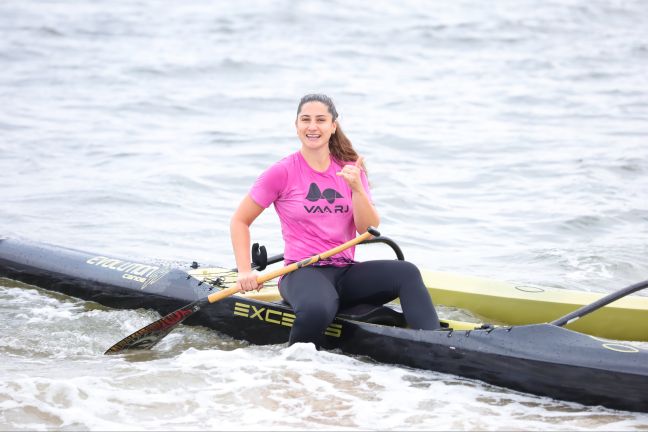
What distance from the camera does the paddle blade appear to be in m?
4.95

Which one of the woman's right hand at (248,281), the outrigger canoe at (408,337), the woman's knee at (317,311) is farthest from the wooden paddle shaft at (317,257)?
the outrigger canoe at (408,337)

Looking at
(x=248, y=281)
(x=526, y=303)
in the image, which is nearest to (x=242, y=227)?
(x=248, y=281)

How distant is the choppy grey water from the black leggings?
0.22 meters

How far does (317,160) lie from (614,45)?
53.1 ft

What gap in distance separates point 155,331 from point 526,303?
2.22 meters

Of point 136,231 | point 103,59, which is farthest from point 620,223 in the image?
point 103,59

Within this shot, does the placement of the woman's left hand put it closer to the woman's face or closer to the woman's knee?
the woman's face

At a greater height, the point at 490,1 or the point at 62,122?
the point at 490,1

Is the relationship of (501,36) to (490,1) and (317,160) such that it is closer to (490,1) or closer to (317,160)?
(490,1)

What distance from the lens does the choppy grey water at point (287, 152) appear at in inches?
169

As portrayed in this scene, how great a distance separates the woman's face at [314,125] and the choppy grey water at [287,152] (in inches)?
42.5

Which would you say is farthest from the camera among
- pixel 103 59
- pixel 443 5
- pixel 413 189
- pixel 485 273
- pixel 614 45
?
pixel 443 5

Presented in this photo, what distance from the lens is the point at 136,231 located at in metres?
8.21

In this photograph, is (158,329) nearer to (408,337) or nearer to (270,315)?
(270,315)
